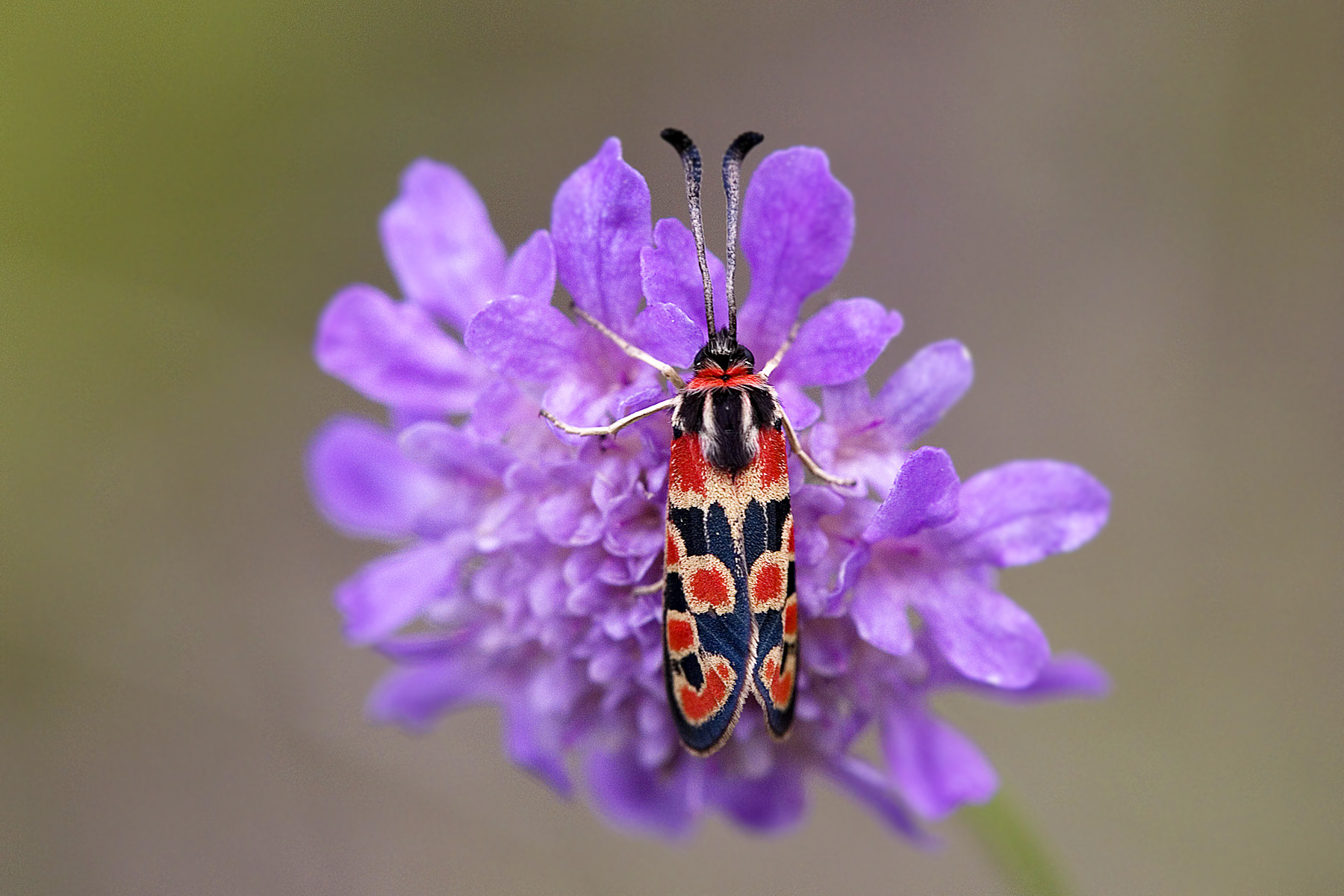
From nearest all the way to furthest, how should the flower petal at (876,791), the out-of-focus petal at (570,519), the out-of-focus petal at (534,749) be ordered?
the out-of-focus petal at (570,519) → the flower petal at (876,791) → the out-of-focus petal at (534,749)

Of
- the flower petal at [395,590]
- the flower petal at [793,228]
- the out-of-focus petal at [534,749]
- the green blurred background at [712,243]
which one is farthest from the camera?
the green blurred background at [712,243]

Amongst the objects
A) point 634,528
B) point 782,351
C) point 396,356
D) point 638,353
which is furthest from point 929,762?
point 396,356

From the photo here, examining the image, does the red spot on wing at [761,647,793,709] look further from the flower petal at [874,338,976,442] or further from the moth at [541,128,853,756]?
the flower petal at [874,338,976,442]

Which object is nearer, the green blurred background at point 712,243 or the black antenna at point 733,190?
the black antenna at point 733,190

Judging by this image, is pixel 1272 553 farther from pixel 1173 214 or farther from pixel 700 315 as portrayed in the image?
pixel 700 315

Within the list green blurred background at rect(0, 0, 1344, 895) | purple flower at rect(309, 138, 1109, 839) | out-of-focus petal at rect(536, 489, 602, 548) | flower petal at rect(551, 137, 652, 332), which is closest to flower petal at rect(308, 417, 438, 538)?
purple flower at rect(309, 138, 1109, 839)

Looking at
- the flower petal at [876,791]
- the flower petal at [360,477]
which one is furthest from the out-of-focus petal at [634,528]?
the flower petal at [360,477]

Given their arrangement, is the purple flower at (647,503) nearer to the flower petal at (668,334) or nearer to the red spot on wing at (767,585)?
the flower petal at (668,334)

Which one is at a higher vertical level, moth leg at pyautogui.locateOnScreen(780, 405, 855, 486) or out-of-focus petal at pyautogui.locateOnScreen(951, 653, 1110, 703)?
moth leg at pyautogui.locateOnScreen(780, 405, 855, 486)
